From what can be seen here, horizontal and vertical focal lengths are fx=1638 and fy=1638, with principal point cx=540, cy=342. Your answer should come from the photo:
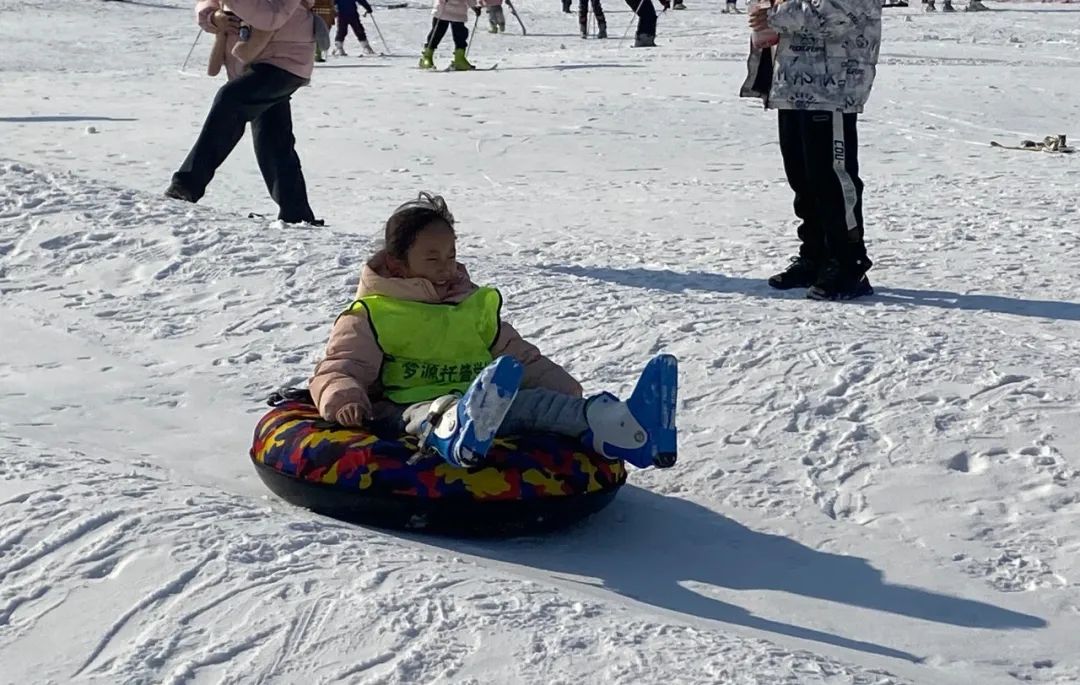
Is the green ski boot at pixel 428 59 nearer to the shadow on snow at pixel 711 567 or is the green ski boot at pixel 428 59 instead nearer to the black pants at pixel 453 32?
the black pants at pixel 453 32

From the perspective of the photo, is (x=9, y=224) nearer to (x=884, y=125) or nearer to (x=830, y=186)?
(x=830, y=186)

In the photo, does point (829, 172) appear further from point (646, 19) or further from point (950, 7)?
point (950, 7)

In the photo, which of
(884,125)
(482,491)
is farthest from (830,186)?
(884,125)

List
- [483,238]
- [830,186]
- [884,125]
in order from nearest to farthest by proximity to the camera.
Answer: [830,186] → [483,238] → [884,125]

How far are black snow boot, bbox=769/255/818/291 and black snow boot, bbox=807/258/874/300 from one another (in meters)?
0.21

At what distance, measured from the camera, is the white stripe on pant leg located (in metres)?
A: 6.22

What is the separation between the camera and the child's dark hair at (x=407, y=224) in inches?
176

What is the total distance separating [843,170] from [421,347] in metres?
2.47

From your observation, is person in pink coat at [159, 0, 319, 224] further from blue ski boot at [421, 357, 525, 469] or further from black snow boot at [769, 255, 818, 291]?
blue ski boot at [421, 357, 525, 469]

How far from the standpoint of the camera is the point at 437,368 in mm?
4418

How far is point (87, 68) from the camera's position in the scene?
60.7 ft

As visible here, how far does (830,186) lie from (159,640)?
386 centimetres

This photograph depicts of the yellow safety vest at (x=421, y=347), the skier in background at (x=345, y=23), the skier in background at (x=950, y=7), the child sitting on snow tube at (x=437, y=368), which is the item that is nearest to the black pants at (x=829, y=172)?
the child sitting on snow tube at (x=437, y=368)

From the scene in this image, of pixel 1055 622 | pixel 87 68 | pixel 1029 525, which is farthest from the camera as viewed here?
pixel 87 68
